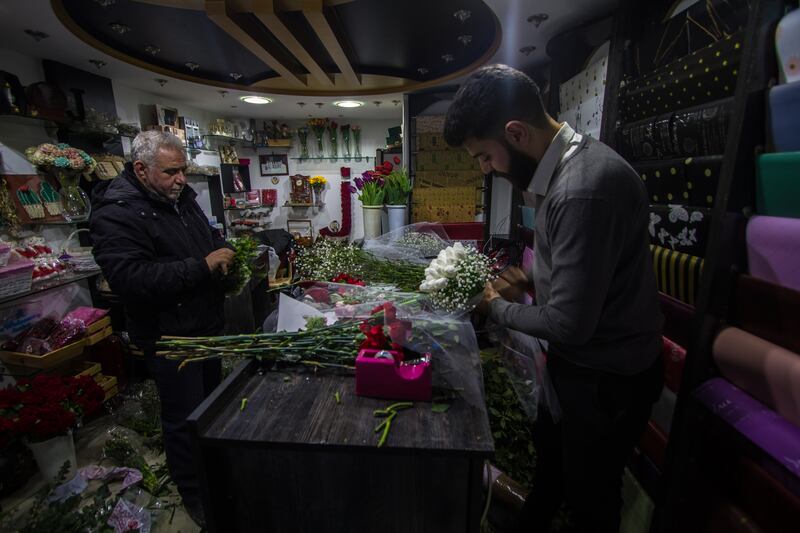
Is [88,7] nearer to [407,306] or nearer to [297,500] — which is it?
[407,306]

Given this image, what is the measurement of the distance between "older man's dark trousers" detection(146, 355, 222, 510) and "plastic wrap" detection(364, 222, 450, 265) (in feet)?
3.36

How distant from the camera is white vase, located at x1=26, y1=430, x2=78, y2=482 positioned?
6.53ft

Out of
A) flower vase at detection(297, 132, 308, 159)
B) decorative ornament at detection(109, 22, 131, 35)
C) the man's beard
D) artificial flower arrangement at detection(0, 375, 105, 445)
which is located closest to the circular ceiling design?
decorative ornament at detection(109, 22, 131, 35)

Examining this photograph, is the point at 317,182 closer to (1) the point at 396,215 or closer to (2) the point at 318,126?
(2) the point at 318,126

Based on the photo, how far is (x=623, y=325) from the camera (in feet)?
3.20

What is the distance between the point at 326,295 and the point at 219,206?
15.7 feet

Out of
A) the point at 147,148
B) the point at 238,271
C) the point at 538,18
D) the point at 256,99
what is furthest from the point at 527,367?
the point at 256,99

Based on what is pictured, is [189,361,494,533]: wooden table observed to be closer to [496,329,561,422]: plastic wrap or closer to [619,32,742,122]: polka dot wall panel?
[496,329,561,422]: plastic wrap

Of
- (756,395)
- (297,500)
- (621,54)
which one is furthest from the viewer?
(621,54)

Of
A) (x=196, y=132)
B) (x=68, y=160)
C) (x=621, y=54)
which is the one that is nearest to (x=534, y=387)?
(x=621, y=54)

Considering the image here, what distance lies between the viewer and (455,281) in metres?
1.09

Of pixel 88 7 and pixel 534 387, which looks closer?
pixel 534 387

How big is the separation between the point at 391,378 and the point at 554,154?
28.8 inches

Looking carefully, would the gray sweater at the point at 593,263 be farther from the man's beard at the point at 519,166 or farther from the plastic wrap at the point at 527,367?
the plastic wrap at the point at 527,367
